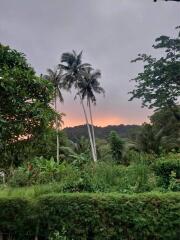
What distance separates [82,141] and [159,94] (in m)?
20.9

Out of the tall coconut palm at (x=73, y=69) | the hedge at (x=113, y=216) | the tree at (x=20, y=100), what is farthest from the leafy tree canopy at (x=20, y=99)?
the tall coconut palm at (x=73, y=69)

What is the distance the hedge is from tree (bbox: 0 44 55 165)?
1584mm

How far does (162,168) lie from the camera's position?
12.8 metres

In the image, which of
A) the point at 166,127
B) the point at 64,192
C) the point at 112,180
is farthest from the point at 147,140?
the point at 64,192

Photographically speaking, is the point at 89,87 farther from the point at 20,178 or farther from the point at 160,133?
the point at 20,178

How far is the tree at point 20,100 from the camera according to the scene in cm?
987

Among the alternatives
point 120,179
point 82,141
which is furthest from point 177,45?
point 120,179

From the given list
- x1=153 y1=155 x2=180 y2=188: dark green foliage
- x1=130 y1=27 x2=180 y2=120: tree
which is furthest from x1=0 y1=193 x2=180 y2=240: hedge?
x1=130 y1=27 x2=180 y2=120: tree

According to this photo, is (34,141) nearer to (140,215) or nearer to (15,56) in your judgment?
(15,56)

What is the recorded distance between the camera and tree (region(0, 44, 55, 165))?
9867 mm

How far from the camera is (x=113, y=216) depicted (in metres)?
9.48

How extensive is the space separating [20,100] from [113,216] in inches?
124

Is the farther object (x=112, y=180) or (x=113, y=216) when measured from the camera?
(x=112, y=180)

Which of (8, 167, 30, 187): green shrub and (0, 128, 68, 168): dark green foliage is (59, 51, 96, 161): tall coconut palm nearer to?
(8, 167, 30, 187): green shrub
